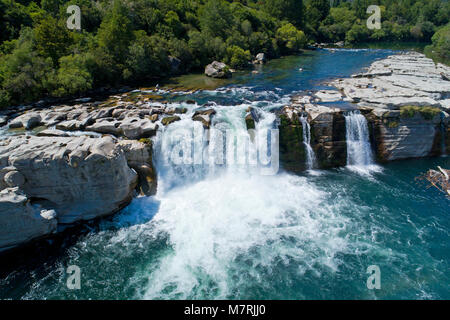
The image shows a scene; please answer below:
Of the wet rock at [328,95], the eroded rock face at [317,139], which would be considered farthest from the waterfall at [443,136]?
the eroded rock face at [317,139]

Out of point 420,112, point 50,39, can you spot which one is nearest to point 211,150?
point 420,112

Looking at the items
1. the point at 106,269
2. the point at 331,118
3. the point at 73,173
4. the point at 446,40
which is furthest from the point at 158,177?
the point at 446,40

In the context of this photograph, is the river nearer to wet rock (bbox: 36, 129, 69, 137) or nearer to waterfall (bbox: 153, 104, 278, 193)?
waterfall (bbox: 153, 104, 278, 193)

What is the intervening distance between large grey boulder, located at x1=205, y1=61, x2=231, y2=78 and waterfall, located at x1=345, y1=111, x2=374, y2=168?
21037mm

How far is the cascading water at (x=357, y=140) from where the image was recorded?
2175cm

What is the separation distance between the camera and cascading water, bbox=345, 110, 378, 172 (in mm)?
21750

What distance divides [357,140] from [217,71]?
77.4 ft

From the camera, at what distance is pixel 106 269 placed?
13398 millimetres

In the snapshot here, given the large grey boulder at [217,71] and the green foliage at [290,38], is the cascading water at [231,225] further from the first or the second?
the green foliage at [290,38]

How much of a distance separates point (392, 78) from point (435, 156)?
12529mm

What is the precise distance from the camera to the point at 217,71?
38.1m

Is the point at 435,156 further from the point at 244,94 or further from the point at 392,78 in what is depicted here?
the point at 244,94
